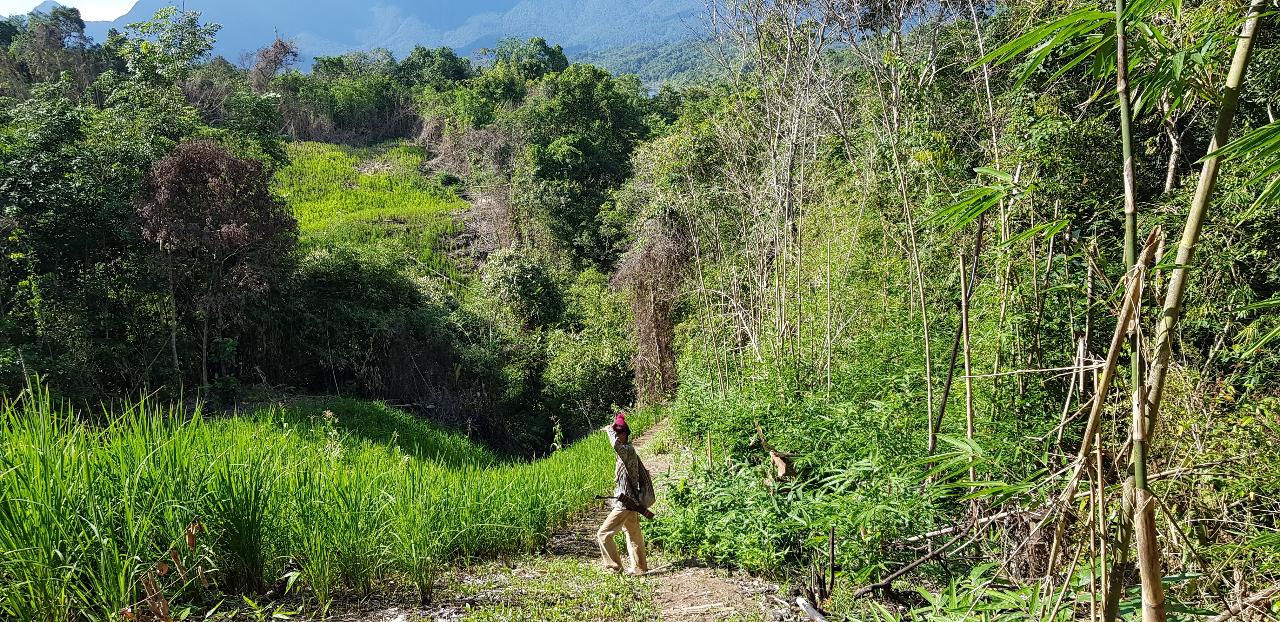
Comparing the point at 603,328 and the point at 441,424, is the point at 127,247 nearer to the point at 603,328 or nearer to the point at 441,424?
the point at 441,424

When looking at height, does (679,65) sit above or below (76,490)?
above

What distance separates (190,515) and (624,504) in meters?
2.51

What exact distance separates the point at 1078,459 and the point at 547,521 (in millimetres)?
5001

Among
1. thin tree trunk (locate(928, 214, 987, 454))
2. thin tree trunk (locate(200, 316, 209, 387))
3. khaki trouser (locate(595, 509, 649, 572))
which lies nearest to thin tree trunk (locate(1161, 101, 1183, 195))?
thin tree trunk (locate(928, 214, 987, 454))

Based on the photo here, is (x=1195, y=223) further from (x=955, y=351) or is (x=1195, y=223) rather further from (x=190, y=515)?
(x=190, y=515)

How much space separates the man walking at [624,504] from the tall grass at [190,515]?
743mm

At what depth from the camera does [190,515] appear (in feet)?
8.24

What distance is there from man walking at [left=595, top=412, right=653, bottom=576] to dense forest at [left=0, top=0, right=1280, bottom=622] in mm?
297

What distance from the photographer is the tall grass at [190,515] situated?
6.97 ft

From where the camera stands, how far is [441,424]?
35.2 ft

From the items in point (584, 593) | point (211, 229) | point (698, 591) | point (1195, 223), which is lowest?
point (698, 591)

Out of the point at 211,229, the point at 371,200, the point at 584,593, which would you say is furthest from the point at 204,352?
the point at 371,200

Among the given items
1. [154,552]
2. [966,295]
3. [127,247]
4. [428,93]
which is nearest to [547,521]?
[154,552]

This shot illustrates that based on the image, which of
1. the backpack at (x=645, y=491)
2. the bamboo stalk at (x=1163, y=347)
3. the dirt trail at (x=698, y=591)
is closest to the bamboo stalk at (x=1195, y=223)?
the bamboo stalk at (x=1163, y=347)
